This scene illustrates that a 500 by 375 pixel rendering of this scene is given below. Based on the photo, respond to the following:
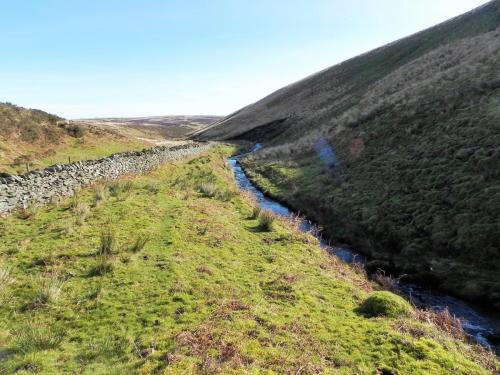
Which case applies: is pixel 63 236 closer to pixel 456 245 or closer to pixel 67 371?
pixel 67 371

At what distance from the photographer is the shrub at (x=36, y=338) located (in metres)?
8.33

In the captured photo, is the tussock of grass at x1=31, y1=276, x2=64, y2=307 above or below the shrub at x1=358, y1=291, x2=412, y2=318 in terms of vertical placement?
above

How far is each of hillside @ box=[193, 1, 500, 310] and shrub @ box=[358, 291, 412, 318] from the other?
4.12 meters

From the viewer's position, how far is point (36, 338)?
27.7 feet

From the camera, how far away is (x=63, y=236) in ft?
48.6

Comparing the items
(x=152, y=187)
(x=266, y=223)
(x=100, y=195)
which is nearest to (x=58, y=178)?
(x=100, y=195)

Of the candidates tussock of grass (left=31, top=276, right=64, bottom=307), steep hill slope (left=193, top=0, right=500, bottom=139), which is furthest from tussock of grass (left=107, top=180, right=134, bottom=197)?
A: steep hill slope (left=193, top=0, right=500, bottom=139)

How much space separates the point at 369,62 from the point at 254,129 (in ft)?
106

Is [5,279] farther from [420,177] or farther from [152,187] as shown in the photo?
[420,177]

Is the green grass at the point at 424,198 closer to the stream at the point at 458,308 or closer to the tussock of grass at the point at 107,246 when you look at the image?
the stream at the point at 458,308

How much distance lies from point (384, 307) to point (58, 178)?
17.9 m

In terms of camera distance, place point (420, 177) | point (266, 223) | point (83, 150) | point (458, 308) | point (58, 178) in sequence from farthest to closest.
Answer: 1. point (83, 150)
2. point (420, 177)
3. point (58, 178)
4. point (266, 223)
5. point (458, 308)

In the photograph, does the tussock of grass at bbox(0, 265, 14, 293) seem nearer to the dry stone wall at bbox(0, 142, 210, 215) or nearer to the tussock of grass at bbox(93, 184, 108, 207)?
the dry stone wall at bbox(0, 142, 210, 215)

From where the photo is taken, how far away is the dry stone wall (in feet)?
57.2
